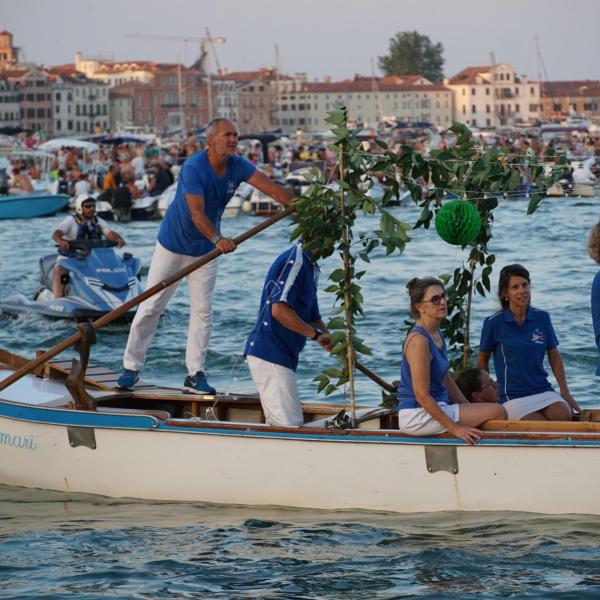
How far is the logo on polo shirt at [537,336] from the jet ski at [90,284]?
28.6ft

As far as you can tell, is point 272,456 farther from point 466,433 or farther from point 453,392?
point 466,433

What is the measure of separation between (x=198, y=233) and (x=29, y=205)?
28.9 meters

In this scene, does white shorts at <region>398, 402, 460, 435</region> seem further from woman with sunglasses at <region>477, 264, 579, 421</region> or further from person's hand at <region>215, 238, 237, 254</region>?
person's hand at <region>215, 238, 237, 254</region>

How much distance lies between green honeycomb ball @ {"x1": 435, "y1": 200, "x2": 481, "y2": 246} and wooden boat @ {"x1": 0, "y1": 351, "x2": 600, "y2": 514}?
107 cm

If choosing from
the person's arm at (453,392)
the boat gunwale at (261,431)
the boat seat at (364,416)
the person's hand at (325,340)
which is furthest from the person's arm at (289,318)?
the person's arm at (453,392)

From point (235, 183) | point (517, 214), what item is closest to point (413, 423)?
point (235, 183)

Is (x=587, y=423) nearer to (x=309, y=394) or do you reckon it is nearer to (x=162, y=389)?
(x=162, y=389)

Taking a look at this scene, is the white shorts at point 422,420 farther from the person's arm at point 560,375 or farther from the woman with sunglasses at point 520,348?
the person's arm at point 560,375

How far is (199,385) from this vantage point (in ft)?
29.5

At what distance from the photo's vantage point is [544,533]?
747cm

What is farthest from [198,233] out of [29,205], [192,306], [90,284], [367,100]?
[367,100]

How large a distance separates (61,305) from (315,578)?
9780mm

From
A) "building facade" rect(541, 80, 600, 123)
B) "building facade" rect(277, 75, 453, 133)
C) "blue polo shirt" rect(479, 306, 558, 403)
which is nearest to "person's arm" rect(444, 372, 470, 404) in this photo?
"blue polo shirt" rect(479, 306, 558, 403)

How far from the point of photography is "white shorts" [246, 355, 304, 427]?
25.9 ft
